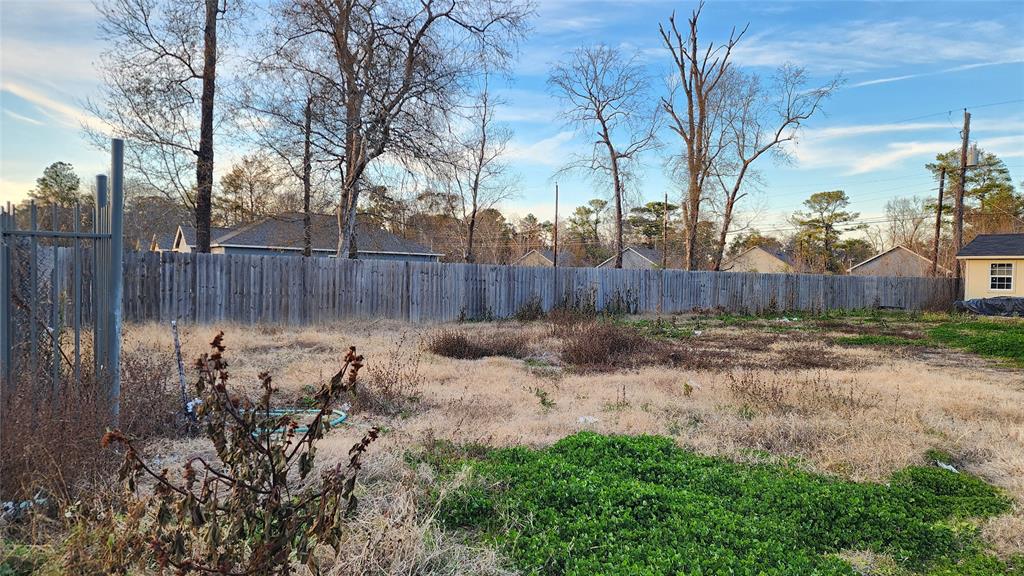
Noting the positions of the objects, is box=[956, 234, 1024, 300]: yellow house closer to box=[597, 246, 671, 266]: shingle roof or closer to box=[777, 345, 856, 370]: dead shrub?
box=[777, 345, 856, 370]: dead shrub

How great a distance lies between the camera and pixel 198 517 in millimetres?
1597

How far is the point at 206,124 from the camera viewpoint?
14305 mm

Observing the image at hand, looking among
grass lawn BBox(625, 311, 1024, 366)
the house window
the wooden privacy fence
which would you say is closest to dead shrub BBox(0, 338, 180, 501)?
the wooden privacy fence

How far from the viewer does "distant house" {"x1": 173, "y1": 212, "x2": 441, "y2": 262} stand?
2528 cm

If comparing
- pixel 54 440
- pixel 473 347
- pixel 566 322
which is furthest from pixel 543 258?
pixel 54 440

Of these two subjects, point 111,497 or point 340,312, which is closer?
point 111,497

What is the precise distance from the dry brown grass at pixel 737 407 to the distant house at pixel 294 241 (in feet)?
49.3

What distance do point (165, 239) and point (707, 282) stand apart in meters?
31.5

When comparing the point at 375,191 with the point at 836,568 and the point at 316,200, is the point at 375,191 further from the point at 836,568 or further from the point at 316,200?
the point at 836,568

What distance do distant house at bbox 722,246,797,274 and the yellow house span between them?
86.2 ft

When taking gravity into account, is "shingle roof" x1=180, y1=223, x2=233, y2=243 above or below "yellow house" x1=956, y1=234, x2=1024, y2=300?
above

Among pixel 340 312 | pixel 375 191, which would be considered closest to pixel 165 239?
pixel 375 191

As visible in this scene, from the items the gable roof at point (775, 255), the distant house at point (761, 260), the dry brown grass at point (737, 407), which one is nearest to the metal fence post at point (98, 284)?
the dry brown grass at point (737, 407)

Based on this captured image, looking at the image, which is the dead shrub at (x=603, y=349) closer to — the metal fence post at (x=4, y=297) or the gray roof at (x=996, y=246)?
the metal fence post at (x=4, y=297)
